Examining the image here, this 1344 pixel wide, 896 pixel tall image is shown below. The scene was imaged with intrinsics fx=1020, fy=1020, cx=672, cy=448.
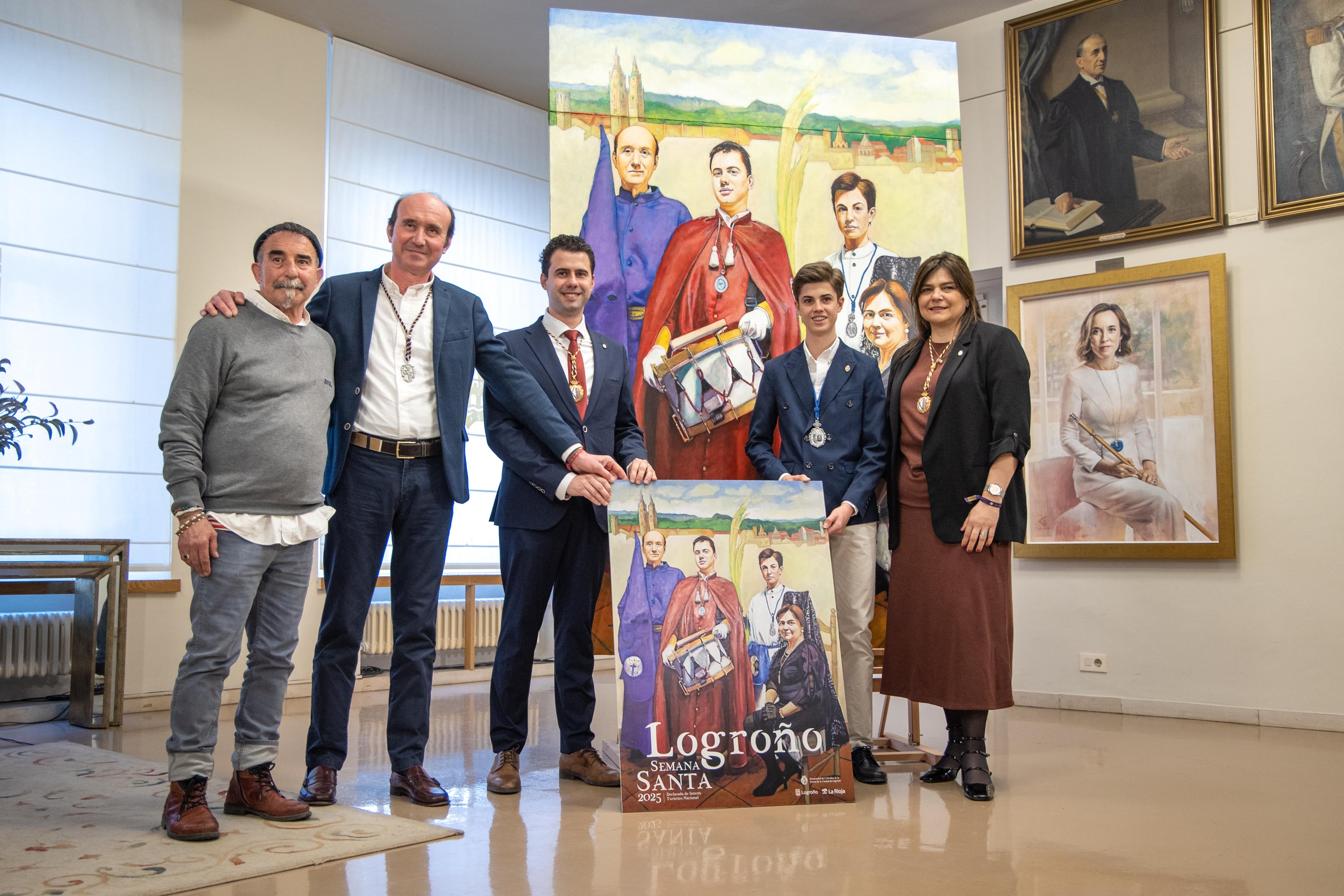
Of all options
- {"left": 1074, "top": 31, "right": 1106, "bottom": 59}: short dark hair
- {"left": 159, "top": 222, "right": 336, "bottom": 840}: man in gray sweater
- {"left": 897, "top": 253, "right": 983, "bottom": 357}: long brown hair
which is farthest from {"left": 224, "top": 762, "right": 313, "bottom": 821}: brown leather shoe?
{"left": 1074, "top": 31, "right": 1106, "bottom": 59}: short dark hair

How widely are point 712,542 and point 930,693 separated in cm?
82

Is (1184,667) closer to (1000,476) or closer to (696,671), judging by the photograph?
(1000,476)

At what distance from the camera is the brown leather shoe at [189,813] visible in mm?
2438

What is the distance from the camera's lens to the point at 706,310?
3.80 metres

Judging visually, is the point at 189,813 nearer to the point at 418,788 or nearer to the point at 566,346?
the point at 418,788

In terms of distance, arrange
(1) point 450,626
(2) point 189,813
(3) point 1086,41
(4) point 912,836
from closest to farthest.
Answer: (2) point 189,813 < (4) point 912,836 < (3) point 1086,41 < (1) point 450,626

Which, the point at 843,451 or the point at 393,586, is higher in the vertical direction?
the point at 843,451

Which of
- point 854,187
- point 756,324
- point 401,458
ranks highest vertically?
point 854,187

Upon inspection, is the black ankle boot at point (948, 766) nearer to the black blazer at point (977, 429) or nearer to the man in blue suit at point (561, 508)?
the black blazer at point (977, 429)

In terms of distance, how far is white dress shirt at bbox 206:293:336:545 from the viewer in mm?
2557

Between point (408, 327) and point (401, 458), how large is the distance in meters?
0.40

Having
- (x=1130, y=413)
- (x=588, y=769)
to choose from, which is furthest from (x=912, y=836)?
(x=1130, y=413)

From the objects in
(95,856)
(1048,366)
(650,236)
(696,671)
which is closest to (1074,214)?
(1048,366)

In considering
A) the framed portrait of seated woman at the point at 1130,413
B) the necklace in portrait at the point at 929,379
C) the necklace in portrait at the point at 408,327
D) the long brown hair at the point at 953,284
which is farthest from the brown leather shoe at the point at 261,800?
the framed portrait of seated woman at the point at 1130,413
